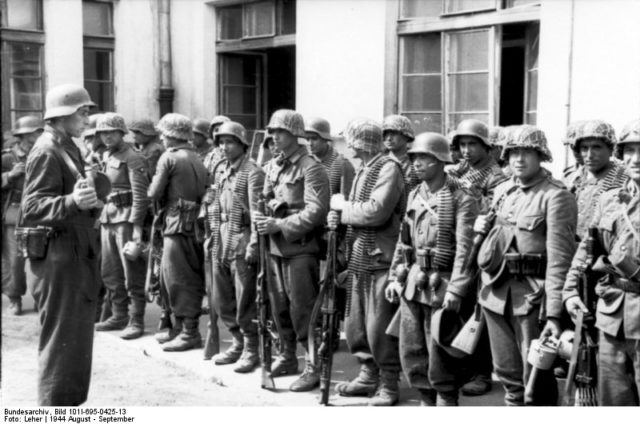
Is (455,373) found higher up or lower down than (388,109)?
lower down

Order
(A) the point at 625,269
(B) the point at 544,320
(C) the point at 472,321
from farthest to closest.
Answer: (C) the point at 472,321
(B) the point at 544,320
(A) the point at 625,269

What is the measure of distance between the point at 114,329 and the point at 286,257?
3.08 m

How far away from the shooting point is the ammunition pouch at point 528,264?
5281mm

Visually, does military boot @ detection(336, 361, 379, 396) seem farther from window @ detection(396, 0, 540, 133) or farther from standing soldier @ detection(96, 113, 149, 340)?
window @ detection(396, 0, 540, 133)

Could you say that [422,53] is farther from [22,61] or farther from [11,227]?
[22,61]

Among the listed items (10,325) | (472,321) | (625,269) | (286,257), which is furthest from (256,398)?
(10,325)

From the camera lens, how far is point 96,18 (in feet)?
42.6

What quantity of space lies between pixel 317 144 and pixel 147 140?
2.41 m

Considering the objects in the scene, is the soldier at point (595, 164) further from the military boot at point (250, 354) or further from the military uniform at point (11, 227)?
the military uniform at point (11, 227)

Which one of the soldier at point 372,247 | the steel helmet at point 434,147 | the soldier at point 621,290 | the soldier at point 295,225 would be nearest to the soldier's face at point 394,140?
the soldier at point 372,247

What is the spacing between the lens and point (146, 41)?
514 inches

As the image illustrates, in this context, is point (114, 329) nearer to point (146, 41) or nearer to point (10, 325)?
point (10, 325)

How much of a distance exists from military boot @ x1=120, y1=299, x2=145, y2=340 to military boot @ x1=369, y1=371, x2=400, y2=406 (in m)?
3.38

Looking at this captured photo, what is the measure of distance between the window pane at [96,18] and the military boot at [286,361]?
288 inches
